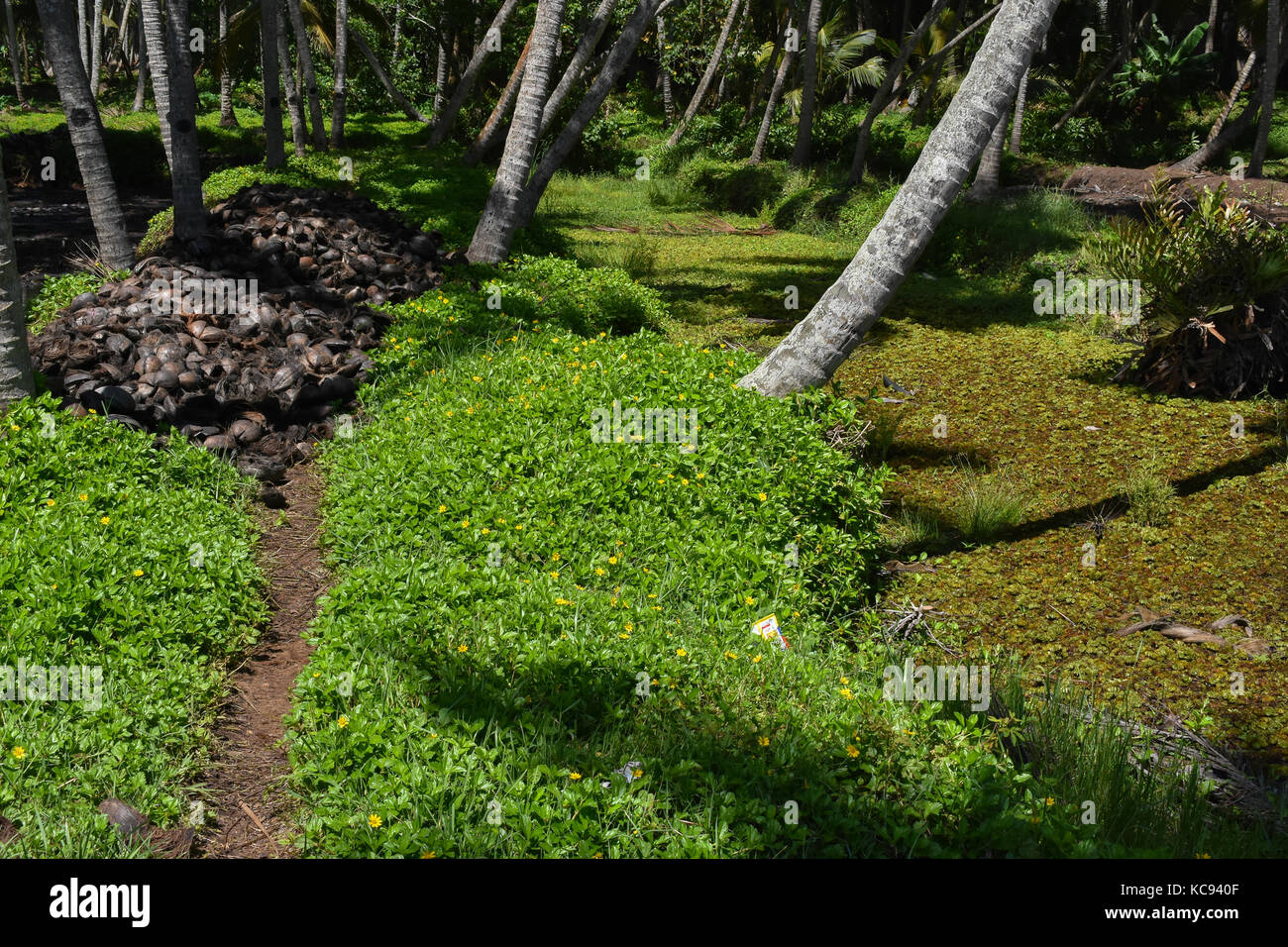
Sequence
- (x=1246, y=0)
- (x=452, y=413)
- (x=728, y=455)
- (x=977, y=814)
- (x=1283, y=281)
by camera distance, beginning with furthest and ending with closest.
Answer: (x=1246, y=0) → (x=1283, y=281) → (x=452, y=413) → (x=728, y=455) → (x=977, y=814)

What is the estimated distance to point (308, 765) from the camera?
12.5 ft

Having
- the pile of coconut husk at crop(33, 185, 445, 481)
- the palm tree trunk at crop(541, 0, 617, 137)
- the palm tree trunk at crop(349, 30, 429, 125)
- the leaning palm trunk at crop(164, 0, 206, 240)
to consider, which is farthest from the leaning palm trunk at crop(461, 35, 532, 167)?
the pile of coconut husk at crop(33, 185, 445, 481)

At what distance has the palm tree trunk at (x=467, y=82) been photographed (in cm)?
2038

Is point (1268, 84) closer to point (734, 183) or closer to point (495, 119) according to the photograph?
point (734, 183)

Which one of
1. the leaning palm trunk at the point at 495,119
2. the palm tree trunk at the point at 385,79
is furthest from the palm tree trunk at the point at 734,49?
the leaning palm trunk at the point at 495,119

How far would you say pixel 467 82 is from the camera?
21812 mm

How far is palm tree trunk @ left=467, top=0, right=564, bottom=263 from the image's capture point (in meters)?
10.5

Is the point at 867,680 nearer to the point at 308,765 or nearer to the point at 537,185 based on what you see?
A: the point at 308,765

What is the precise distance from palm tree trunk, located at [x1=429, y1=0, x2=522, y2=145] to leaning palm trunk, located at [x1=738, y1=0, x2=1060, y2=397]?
49.1 feet

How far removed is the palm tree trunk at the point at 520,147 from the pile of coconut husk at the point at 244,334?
0.68m

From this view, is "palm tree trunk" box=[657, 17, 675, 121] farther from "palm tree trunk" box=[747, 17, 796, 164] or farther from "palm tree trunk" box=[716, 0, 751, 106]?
"palm tree trunk" box=[747, 17, 796, 164]

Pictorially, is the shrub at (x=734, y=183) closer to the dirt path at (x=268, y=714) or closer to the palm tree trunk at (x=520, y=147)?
the palm tree trunk at (x=520, y=147)
